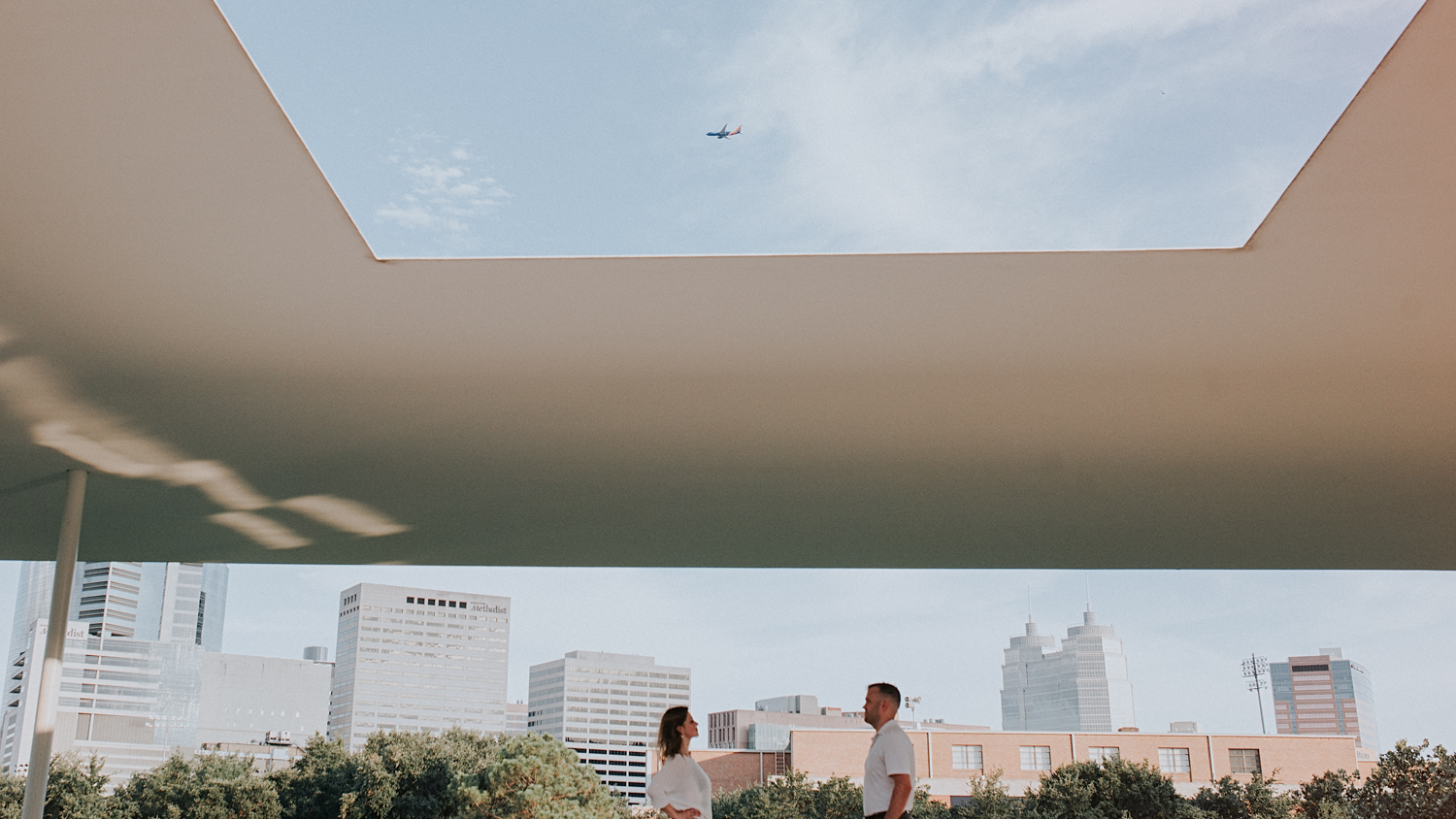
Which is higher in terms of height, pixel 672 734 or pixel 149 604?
pixel 149 604

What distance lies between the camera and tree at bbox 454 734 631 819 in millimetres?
22984

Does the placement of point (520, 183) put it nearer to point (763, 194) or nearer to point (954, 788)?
point (763, 194)

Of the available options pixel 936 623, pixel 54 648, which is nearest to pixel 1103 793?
pixel 54 648

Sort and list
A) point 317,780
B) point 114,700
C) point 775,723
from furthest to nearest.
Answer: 1. point 114,700
2. point 775,723
3. point 317,780

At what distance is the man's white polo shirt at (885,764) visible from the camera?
14.8 ft

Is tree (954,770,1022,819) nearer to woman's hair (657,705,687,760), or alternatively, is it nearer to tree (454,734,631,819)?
tree (454,734,631,819)

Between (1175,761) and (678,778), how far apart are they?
53567mm

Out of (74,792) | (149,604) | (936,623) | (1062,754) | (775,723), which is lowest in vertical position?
(1062,754)

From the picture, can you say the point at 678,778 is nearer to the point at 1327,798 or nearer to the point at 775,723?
the point at 1327,798

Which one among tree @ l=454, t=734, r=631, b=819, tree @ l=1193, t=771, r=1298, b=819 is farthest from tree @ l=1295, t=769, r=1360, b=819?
tree @ l=454, t=734, r=631, b=819

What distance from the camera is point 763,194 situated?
17.4 feet

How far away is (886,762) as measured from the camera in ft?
15.0

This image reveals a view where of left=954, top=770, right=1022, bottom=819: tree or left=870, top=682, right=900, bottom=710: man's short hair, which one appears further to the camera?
left=954, top=770, right=1022, bottom=819: tree

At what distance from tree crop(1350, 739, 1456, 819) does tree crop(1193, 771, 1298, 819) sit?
8.66 feet
